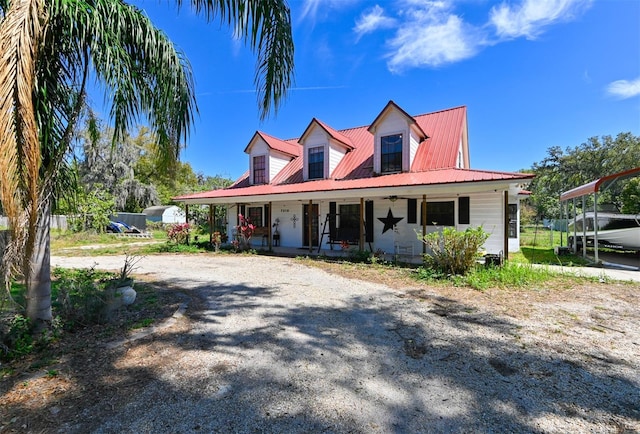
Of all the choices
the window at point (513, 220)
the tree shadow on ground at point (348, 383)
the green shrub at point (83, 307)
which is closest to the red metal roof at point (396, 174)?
the window at point (513, 220)

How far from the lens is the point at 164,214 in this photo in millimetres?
34781

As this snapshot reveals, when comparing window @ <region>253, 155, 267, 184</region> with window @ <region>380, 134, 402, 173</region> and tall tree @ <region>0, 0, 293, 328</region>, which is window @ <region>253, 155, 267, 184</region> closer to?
window @ <region>380, 134, 402, 173</region>

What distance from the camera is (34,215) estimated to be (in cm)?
250

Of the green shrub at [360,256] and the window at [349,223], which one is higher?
the window at [349,223]

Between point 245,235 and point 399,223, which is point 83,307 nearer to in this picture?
point 245,235

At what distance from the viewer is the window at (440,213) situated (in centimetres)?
1134

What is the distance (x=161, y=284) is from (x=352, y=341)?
5.24 metres

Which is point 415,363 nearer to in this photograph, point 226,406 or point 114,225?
point 226,406

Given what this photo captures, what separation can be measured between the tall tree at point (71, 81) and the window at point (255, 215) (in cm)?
1176

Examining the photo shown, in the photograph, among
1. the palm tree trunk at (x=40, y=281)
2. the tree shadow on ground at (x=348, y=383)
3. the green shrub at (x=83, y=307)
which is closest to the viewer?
the tree shadow on ground at (x=348, y=383)

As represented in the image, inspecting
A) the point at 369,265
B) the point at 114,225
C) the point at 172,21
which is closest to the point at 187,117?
the point at 172,21

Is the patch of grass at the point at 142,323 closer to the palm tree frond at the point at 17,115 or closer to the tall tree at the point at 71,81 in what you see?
the tall tree at the point at 71,81

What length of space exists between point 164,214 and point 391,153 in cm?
3040

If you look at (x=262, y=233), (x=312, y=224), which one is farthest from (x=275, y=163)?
(x=312, y=224)
